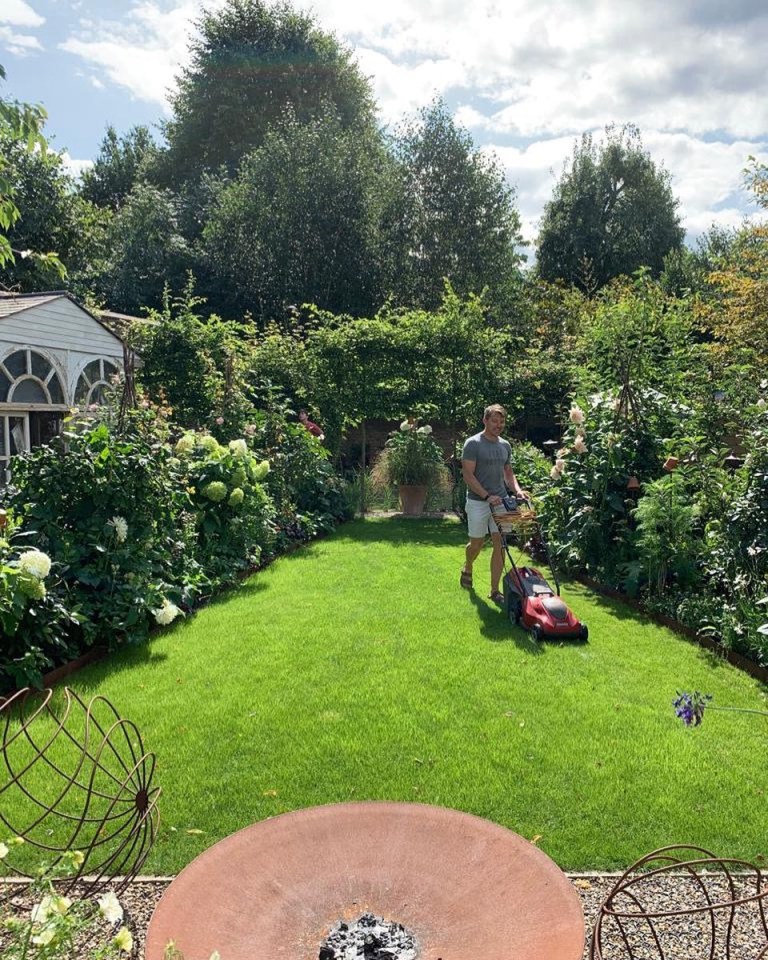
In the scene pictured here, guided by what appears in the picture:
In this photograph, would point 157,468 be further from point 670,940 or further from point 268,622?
point 670,940

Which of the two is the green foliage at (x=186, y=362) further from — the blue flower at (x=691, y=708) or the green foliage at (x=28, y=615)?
the blue flower at (x=691, y=708)

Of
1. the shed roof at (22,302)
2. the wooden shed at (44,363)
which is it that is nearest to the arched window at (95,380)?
the wooden shed at (44,363)

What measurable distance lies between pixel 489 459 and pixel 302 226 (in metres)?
16.0

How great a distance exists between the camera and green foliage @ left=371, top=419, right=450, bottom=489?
1072 cm

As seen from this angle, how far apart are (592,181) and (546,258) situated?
10.1 feet

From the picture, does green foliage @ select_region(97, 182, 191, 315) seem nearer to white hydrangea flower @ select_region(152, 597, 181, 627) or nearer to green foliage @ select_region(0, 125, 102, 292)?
green foliage @ select_region(0, 125, 102, 292)

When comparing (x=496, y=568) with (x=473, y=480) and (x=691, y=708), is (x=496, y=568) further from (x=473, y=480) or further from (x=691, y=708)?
(x=691, y=708)

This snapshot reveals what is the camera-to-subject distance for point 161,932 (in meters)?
1.88

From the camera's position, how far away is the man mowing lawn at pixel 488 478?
587 cm

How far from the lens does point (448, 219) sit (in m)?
21.3

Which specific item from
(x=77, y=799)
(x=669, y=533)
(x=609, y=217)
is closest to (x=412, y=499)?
(x=669, y=533)

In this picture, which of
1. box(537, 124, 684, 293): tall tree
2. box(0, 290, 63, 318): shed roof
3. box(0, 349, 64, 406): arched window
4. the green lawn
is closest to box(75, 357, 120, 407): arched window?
box(0, 349, 64, 406): arched window

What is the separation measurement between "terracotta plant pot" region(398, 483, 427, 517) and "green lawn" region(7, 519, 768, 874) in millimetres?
4895

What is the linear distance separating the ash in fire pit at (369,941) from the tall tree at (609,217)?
24257 mm
